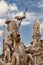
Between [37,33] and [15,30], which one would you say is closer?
[15,30]

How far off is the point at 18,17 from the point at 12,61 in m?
1.93

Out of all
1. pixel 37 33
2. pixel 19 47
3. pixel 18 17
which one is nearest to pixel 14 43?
pixel 19 47

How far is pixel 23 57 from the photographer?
40.7 feet

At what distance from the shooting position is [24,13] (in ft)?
43.4

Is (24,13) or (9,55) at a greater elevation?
(24,13)

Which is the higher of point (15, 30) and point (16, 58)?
point (15, 30)

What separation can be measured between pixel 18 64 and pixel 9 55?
3.93 feet

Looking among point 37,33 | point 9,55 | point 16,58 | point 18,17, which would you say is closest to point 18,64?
point 16,58

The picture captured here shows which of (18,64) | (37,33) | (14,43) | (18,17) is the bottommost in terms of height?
(37,33)

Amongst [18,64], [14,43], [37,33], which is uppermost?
[14,43]

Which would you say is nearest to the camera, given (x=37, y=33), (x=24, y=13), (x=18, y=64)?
(x=18, y=64)

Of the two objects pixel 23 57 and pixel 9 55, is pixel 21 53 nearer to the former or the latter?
pixel 23 57

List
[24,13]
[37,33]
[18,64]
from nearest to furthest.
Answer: [18,64] → [24,13] → [37,33]

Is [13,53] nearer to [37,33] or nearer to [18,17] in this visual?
[18,17]
